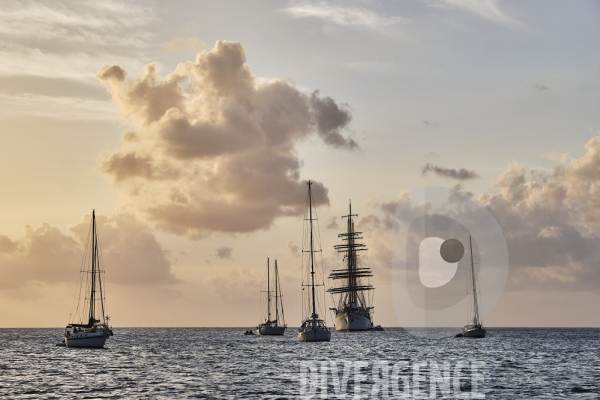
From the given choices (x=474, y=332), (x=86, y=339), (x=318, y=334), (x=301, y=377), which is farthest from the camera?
(x=474, y=332)

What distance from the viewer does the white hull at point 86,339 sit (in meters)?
124

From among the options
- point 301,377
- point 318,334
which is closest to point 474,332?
point 318,334

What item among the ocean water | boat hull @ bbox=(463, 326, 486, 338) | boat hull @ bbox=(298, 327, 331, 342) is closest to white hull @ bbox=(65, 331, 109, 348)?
the ocean water

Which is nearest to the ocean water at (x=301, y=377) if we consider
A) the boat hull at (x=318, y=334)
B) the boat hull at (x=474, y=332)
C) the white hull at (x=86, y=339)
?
the white hull at (x=86, y=339)

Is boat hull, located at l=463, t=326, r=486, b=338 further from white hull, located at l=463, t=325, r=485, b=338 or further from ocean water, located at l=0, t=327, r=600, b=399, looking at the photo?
ocean water, located at l=0, t=327, r=600, b=399

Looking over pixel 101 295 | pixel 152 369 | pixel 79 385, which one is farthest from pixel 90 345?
pixel 79 385

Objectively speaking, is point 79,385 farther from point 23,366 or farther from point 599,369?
point 599,369

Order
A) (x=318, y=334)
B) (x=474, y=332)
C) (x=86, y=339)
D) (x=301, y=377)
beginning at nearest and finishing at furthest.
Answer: (x=301, y=377)
(x=86, y=339)
(x=318, y=334)
(x=474, y=332)

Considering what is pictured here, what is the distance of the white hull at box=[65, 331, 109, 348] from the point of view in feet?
405

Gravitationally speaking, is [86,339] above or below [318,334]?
above

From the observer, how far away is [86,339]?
12388 cm

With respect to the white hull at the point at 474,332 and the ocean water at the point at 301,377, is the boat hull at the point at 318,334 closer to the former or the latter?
the ocean water at the point at 301,377

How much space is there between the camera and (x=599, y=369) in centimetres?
9125

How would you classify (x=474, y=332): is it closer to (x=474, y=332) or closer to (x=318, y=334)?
(x=474, y=332)
